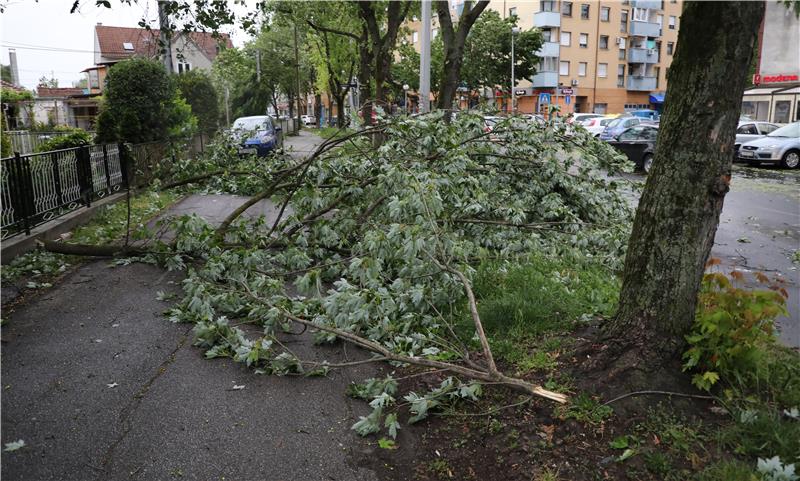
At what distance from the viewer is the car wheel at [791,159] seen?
22438mm

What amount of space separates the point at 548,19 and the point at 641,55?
12.7m

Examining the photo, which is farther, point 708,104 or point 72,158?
point 72,158

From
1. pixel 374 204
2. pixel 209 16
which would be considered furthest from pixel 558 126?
pixel 209 16

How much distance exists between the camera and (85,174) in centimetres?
1127

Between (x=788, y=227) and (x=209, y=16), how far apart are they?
1070cm

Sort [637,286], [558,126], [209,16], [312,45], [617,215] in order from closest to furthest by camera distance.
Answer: [637,286], [617,215], [558,126], [209,16], [312,45]

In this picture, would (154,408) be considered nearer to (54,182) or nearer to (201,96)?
(54,182)

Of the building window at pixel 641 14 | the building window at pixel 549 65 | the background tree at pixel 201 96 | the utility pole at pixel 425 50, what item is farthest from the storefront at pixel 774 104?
the utility pole at pixel 425 50

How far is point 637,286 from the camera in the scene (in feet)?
12.5

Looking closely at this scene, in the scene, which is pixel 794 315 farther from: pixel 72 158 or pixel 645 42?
pixel 645 42

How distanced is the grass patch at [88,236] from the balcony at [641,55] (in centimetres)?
6246

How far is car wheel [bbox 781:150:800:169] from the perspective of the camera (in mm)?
22438

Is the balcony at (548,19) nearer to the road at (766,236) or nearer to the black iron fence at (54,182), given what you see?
the road at (766,236)

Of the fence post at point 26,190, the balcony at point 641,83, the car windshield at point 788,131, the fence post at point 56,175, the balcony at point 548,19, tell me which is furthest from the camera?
the balcony at point 641,83
